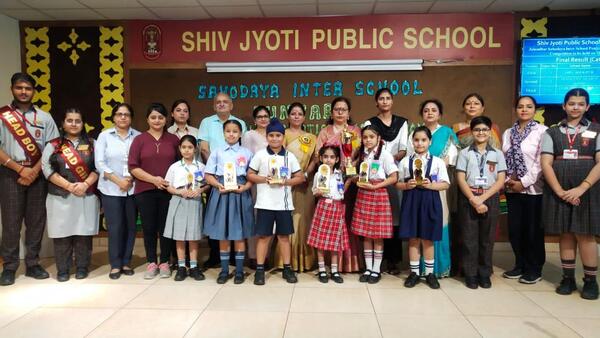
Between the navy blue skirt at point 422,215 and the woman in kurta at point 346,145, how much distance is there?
50cm

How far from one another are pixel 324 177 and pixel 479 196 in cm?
124

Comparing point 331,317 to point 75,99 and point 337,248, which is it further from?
point 75,99

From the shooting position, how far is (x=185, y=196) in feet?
9.90

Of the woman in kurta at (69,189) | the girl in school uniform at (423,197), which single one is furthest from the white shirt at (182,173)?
the girl in school uniform at (423,197)

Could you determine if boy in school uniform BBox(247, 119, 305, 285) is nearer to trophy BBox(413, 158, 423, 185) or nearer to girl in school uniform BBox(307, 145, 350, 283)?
girl in school uniform BBox(307, 145, 350, 283)

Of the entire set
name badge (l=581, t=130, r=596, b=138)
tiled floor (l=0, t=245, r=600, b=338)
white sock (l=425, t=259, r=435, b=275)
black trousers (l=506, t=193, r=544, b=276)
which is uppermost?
name badge (l=581, t=130, r=596, b=138)

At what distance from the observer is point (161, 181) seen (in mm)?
3033

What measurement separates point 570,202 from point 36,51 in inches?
225

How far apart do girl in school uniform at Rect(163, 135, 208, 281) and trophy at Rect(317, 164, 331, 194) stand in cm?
100

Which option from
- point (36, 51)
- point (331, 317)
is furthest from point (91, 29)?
point (331, 317)

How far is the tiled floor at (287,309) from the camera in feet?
7.30

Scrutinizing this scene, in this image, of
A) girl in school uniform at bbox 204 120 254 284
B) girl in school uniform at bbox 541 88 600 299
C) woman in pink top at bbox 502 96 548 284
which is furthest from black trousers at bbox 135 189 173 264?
girl in school uniform at bbox 541 88 600 299

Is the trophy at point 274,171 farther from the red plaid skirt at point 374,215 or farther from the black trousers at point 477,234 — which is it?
the black trousers at point 477,234

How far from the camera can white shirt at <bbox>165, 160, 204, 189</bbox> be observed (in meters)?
3.03
